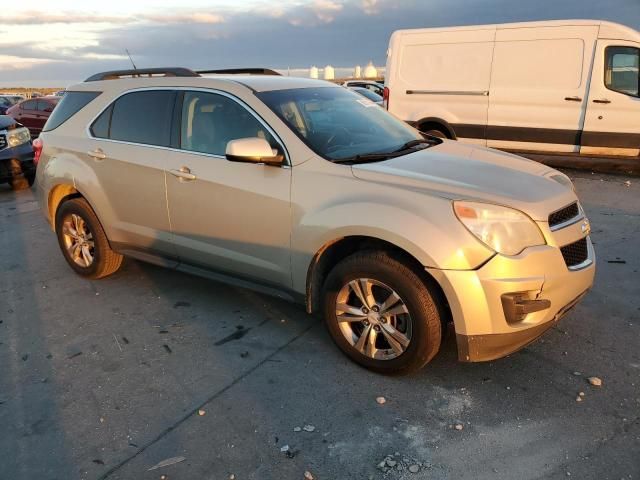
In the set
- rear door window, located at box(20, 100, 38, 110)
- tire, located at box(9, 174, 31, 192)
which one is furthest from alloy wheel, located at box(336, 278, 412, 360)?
rear door window, located at box(20, 100, 38, 110)

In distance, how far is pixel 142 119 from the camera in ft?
14.0

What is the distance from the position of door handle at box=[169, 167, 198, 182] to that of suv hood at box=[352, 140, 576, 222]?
127 cm

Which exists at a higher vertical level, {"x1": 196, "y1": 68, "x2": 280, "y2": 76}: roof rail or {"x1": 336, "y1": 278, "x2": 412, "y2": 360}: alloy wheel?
{"x1": 196, "y1": 68, "x2": 280, "y2": 76}: roof rail

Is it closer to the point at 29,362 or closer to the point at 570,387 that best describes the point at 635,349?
the point at 570,387

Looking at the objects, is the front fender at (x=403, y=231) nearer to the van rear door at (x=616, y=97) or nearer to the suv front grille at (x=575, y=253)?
the suv front grille at (x=575, y=253)

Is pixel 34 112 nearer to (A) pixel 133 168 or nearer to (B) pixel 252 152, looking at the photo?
(A) pixel 133 168

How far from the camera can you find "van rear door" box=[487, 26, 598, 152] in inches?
343

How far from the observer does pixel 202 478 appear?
8.13 ft

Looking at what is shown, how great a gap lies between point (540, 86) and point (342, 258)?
7.13 meters

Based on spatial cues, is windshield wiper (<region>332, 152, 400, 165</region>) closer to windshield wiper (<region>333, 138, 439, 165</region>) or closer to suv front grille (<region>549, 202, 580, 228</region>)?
windshield wiper (<region>333, 138, 439, 165</region>)

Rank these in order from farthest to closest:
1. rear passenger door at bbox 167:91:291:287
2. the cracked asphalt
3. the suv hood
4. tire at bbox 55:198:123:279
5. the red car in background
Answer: the red car in background, tire at bbox 55:198:123:279, rear passenger door at bbox 167:91:291:287, the suv hood, the cracked asphalt

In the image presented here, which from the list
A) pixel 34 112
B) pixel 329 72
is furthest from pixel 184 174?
pixel 329 72

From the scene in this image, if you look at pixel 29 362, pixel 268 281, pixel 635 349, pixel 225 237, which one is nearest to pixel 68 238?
pixel 29 362

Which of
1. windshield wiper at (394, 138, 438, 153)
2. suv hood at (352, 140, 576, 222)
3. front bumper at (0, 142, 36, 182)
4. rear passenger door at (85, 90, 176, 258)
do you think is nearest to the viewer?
suv hood at (352, 140, 576, 222)
